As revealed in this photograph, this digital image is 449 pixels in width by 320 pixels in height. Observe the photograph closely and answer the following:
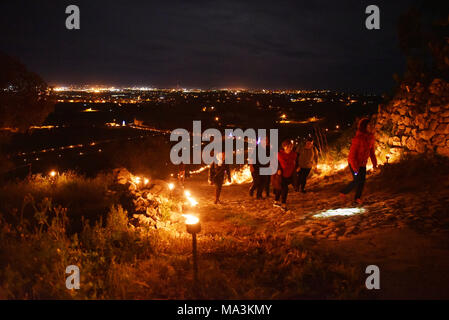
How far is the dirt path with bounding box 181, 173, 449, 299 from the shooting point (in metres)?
4.46

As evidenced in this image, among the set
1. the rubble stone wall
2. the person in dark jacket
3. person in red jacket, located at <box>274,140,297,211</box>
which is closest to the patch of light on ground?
person in red jacket, located at <box>274,140,297,211</box>

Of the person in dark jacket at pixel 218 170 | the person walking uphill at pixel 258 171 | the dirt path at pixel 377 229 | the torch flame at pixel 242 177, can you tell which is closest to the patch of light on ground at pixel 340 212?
the dirt path at pixel 377 229

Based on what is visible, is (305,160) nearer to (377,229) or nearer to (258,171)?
(258,171)

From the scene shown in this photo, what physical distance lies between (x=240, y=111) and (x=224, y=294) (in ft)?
220

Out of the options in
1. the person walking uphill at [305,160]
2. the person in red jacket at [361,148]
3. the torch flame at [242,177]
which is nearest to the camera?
the person in red jacket at [361,148]

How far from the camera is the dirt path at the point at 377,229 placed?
4.46 metres

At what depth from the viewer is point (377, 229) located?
6.33 meters

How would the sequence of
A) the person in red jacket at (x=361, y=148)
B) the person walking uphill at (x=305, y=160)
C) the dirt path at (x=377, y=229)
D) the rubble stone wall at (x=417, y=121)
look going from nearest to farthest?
the dirt path at (x=377, y=229)
the person in red jacket at (x=361, y=148)
the rubble stone wall at (x=417, y=121)
the person walking uphill at (x=305, y=160)

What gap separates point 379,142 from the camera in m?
11.9

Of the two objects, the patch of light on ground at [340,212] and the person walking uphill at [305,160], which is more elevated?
the person walking uphill at [305,160]

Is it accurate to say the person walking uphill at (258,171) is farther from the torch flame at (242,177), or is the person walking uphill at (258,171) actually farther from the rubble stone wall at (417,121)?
the torch flame at (242,177)

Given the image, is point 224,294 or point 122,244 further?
point 122,244
